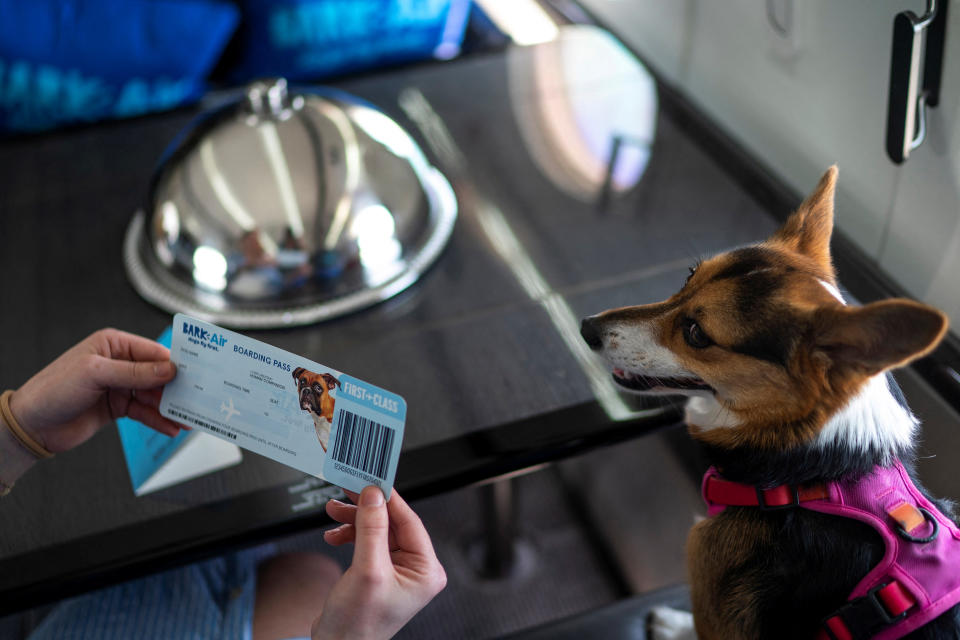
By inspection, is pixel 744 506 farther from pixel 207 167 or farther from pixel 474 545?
pixel 207 167

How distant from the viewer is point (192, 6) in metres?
1.61

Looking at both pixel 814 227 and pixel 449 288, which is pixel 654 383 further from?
pixel 449 288

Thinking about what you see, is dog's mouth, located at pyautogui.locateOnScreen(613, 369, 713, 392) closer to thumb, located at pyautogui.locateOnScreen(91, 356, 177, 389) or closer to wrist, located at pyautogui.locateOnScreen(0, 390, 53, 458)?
thumb, located at pyautogui.locateOnScreen(91, 356, 177, 389)

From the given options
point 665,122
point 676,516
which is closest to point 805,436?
point 676,516

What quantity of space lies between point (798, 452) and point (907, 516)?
96mm

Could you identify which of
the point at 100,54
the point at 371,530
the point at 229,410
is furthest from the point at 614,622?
the point at 100,54

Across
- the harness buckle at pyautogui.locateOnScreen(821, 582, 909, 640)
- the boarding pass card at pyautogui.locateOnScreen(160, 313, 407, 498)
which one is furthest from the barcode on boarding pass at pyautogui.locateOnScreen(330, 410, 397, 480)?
the harness buckle at pyautogui.locateOnScreen(821, 582, 909, 640)

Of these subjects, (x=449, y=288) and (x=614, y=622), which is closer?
(x=614, y=622)

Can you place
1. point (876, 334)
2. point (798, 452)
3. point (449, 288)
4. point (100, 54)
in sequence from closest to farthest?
point (876, 334), point (798, 452), point (449, 288), point (100, 54)

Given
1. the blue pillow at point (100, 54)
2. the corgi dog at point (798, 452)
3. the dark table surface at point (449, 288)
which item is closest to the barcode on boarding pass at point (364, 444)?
the dark table surface at point (449, 288)

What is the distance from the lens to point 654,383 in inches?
30.6

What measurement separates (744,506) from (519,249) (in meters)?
0.49

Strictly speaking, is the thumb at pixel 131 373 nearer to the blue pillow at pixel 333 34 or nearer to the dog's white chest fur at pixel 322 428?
the dog's white chest fur at pixel 322 428

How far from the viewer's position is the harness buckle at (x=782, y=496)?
678mm
